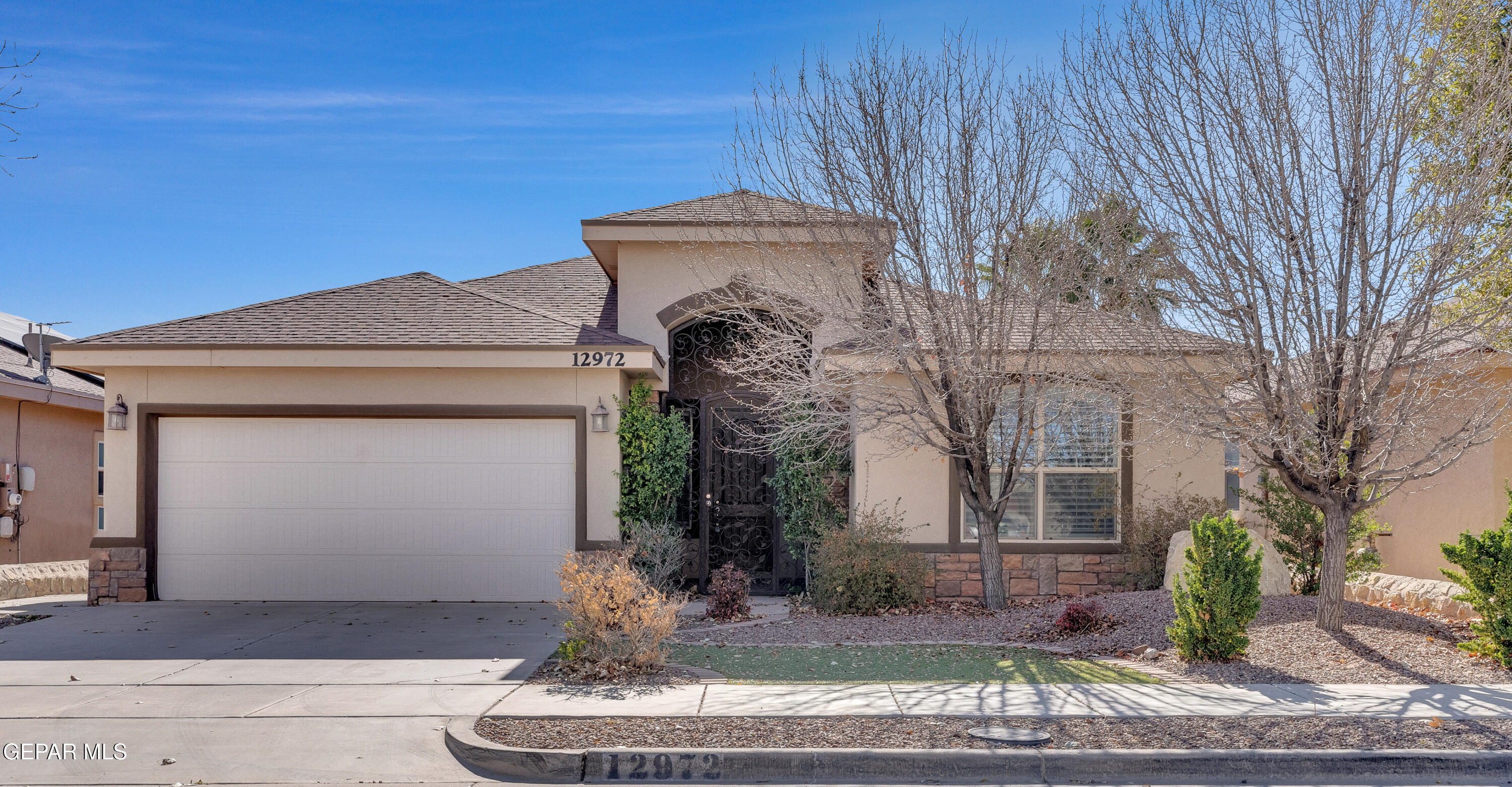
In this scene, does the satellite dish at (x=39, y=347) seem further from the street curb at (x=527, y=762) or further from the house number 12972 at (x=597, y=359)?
the street curb at (x=527, y=762)

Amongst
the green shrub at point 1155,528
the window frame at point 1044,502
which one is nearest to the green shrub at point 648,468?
the window frame at point 1044,502

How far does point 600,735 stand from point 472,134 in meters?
10.4

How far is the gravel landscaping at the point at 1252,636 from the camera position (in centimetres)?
705

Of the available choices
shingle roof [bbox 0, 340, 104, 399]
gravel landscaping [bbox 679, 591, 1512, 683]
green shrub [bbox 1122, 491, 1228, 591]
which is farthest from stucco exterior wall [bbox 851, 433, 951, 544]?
shingle roof [bbox 0, 340, 104, 399]

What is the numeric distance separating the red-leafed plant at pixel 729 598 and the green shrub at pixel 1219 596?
14.3 ft

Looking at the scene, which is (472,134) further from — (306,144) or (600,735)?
(600,735)

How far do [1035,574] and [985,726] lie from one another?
A: 608cm

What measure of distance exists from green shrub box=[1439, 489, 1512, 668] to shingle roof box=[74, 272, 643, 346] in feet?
27.9

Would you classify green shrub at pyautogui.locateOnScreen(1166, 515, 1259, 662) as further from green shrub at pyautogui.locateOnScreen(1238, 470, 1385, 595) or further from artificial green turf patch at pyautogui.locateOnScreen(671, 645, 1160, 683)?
green shrub at pyautogui.locateOnScreen(1238, 470, 1385, 595)

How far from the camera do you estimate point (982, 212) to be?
9.16m

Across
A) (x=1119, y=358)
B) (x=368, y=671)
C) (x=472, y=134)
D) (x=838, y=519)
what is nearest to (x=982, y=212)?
(x=1119, y=358)

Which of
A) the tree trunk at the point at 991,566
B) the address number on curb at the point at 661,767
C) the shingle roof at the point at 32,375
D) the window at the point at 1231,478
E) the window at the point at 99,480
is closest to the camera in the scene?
the address number on curb at the point at 661,767

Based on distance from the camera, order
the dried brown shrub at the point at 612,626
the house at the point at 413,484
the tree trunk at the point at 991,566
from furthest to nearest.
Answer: the house at the point at 413,484 < the tree trunk at the point at 991,566 < the dried brown shrub at the point at 612,626

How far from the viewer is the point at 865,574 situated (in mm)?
10055
